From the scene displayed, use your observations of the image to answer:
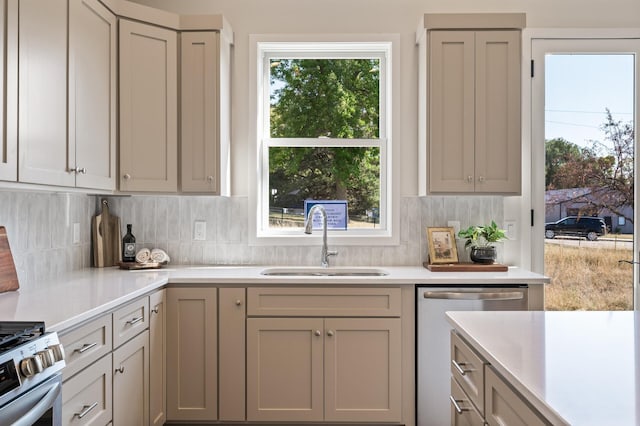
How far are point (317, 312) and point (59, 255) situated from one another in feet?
4.73

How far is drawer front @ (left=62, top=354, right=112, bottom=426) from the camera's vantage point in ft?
5.33

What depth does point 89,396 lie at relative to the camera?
178 centimetres

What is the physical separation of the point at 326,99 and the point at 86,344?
2173 mm

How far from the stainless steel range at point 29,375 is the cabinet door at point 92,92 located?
104cm

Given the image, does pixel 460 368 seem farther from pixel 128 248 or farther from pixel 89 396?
pixel 128 248

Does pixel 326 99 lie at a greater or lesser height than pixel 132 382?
greater

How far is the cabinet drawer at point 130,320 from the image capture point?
1995 mm

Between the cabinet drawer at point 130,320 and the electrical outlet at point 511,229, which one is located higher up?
the electrical outlet at point 511,229

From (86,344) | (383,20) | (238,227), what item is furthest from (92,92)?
(383,20)

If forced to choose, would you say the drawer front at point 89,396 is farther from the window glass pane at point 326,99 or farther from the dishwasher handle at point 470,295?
the window glass pane at point 326,99

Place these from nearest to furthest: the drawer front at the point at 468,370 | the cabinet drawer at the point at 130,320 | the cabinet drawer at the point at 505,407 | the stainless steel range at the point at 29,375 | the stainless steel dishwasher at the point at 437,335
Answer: the cabinet drawer at the point at 505,407 < the stainless steel range at the point at 29,375 < the drawer front at the point at 468,370 < the cabinet drawer at the point at 130,320 < the stainless steel dishwasher at the point at 437,335

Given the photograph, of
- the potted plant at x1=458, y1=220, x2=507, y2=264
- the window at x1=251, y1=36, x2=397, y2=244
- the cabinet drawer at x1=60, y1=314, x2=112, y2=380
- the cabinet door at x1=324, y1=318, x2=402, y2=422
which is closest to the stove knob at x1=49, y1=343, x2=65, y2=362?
the cabinet drawer at x1=60, y1=314, x2=112, y2=380

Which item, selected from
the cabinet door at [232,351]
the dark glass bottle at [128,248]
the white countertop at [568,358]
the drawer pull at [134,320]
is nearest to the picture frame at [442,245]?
the cabinet door at [232,351]

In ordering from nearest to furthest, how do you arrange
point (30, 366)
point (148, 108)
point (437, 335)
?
1. point (30, 366)
2. point (437, 335)
3. point (148, 108)
